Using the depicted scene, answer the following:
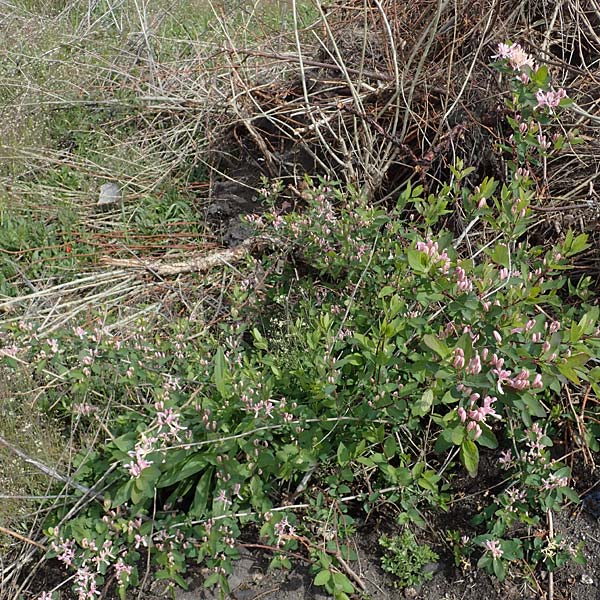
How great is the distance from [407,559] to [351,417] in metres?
0.53

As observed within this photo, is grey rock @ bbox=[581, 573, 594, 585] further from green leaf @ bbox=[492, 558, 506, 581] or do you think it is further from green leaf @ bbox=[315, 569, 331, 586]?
green leaf @ bbox=[315, 569, 331, 586]

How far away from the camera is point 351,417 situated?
6.84ft

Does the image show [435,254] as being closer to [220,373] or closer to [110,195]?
[220,373]

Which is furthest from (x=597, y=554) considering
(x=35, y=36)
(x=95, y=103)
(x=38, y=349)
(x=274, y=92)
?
(x=35, y=36)

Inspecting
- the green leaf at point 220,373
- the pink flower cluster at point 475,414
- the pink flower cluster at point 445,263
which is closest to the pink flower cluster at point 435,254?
the pink flower cluster at point 445,263

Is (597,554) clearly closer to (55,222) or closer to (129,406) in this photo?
(129,406)

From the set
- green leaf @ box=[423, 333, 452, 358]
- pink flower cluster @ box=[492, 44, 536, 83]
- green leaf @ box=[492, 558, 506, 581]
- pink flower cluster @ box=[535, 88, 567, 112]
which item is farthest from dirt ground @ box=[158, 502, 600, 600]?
pink flower cluster @ box=[492, 44, 536, 83]

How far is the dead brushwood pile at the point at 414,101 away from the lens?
3035 millimetres

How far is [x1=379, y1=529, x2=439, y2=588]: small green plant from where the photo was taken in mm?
2176

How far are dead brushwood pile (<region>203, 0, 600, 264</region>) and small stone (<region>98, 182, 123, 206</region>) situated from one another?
62 centimetres

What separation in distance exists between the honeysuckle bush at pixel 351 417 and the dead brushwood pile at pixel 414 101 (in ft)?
2.67

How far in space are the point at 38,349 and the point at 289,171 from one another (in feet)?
6.22

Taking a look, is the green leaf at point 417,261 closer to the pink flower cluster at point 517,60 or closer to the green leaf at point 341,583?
the pink flower cluster at point 517,60

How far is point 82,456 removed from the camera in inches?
92.9
